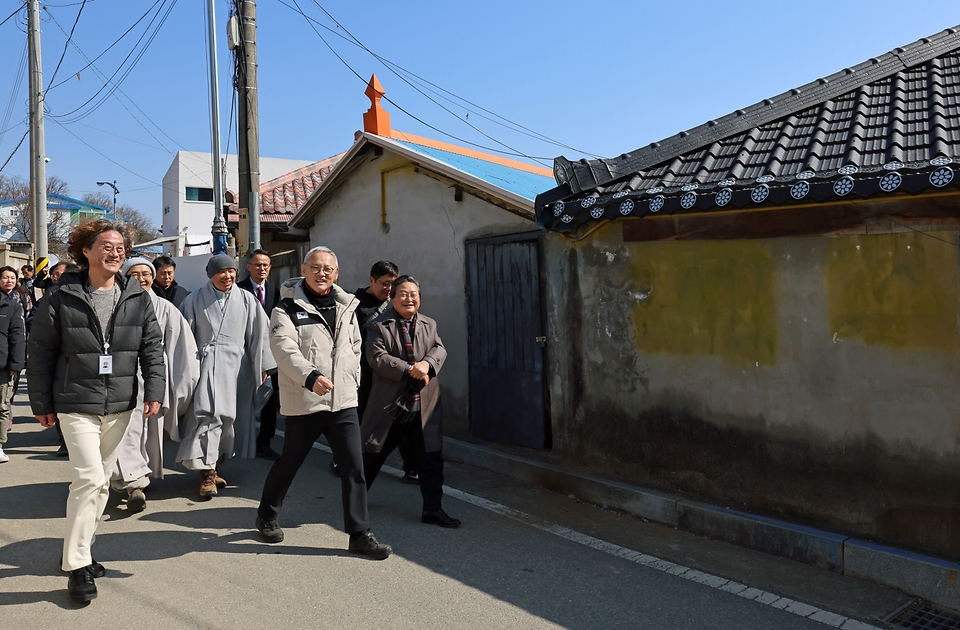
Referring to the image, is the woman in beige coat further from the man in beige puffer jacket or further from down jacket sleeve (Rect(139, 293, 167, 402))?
down jacket sleeve (Rect(139, 293, 167, 402))

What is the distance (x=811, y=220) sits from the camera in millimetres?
4910

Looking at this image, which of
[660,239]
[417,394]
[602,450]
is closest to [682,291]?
[660,239]

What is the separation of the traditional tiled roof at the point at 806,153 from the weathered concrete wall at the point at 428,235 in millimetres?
1370

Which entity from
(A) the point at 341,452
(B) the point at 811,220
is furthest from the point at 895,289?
(A) the point at 341,452

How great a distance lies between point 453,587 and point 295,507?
1.89 m

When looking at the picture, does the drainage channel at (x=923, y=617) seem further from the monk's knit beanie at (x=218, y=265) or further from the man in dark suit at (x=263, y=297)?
the man in dark suit at (x=263, y=297)

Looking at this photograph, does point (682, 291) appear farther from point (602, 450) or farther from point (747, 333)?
point (602, 450)

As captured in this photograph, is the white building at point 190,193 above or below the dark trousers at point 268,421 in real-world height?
above

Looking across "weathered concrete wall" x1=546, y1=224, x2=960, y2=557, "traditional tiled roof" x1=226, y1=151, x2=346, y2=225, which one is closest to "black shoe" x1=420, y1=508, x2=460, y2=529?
"weathered concrete wall" x1=546, y1=224, x2=960, y2=557

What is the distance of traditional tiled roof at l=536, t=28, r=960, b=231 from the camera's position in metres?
4.46

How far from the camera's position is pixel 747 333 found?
5281 millimetres

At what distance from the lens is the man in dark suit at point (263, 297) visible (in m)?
7.14

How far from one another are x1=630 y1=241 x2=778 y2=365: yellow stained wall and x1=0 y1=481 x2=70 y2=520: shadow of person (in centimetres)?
458

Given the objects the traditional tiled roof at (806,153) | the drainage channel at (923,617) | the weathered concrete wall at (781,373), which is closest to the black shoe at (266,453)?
the weathered concrete wall at (781,373)
